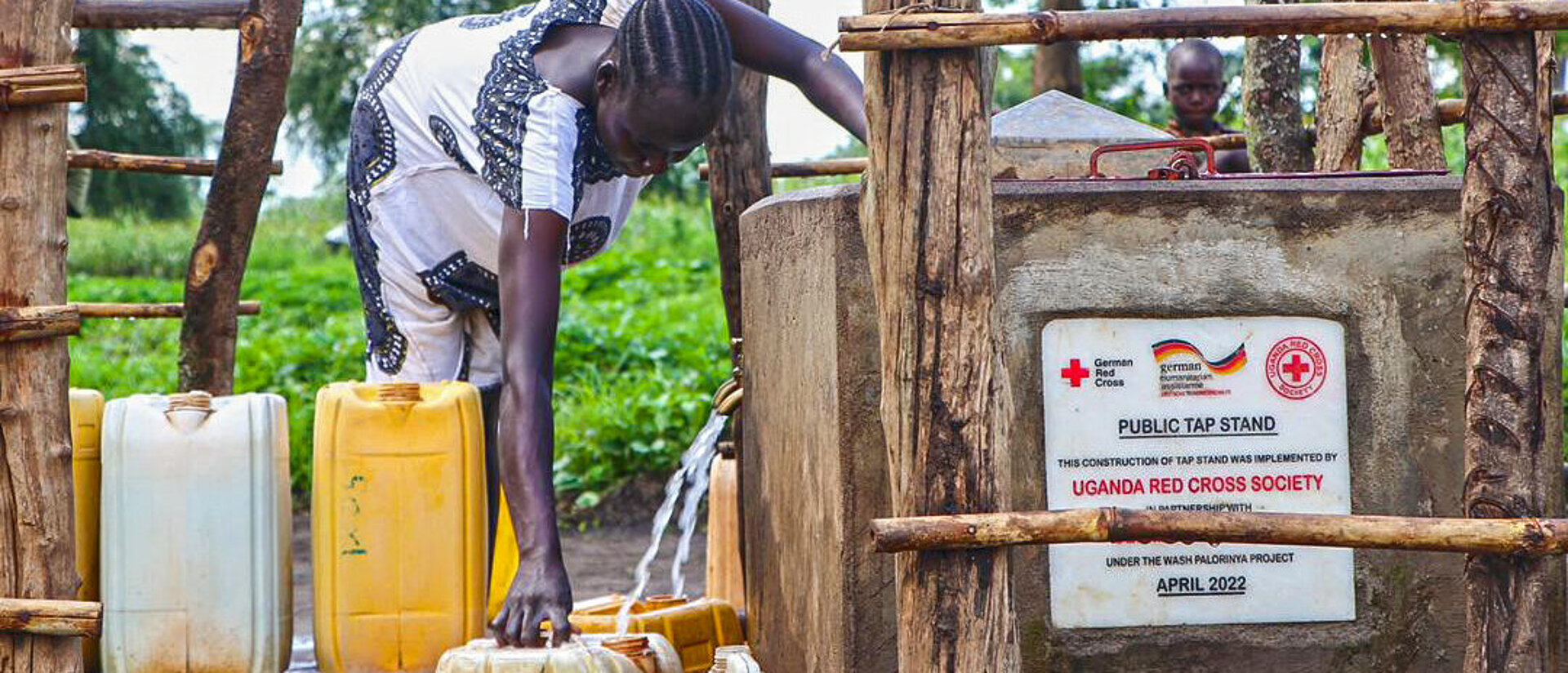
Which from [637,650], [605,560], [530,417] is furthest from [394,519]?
[605,560]

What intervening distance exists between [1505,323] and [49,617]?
2307 mm

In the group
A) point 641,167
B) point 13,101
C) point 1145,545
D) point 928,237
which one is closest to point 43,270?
point 13,101

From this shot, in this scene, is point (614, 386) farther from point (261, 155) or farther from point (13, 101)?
point (13, 101)

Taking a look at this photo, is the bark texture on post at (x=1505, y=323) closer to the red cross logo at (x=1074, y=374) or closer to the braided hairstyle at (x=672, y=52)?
the red cross logo at (x=1074, y=374)

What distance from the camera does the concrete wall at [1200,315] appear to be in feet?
10.0

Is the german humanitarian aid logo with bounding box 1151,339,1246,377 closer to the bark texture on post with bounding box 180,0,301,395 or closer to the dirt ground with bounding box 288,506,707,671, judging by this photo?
the bark texture on post with bounding box 180,0,301,395

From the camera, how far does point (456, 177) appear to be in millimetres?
3775

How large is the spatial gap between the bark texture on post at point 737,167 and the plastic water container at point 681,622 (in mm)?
942

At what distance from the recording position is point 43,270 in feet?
10.3

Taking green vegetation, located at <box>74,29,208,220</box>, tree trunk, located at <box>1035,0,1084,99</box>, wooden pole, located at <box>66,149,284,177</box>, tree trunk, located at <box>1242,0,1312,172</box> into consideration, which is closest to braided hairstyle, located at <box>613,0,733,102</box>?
wooden pole, located at <box>66,149,284,177</box>

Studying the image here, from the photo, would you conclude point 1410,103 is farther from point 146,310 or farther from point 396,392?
point 146,310

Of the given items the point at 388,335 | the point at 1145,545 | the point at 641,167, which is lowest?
the point at 1145,545

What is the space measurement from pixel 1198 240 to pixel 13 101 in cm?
199

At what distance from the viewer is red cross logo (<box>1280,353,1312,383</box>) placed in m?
3.09
